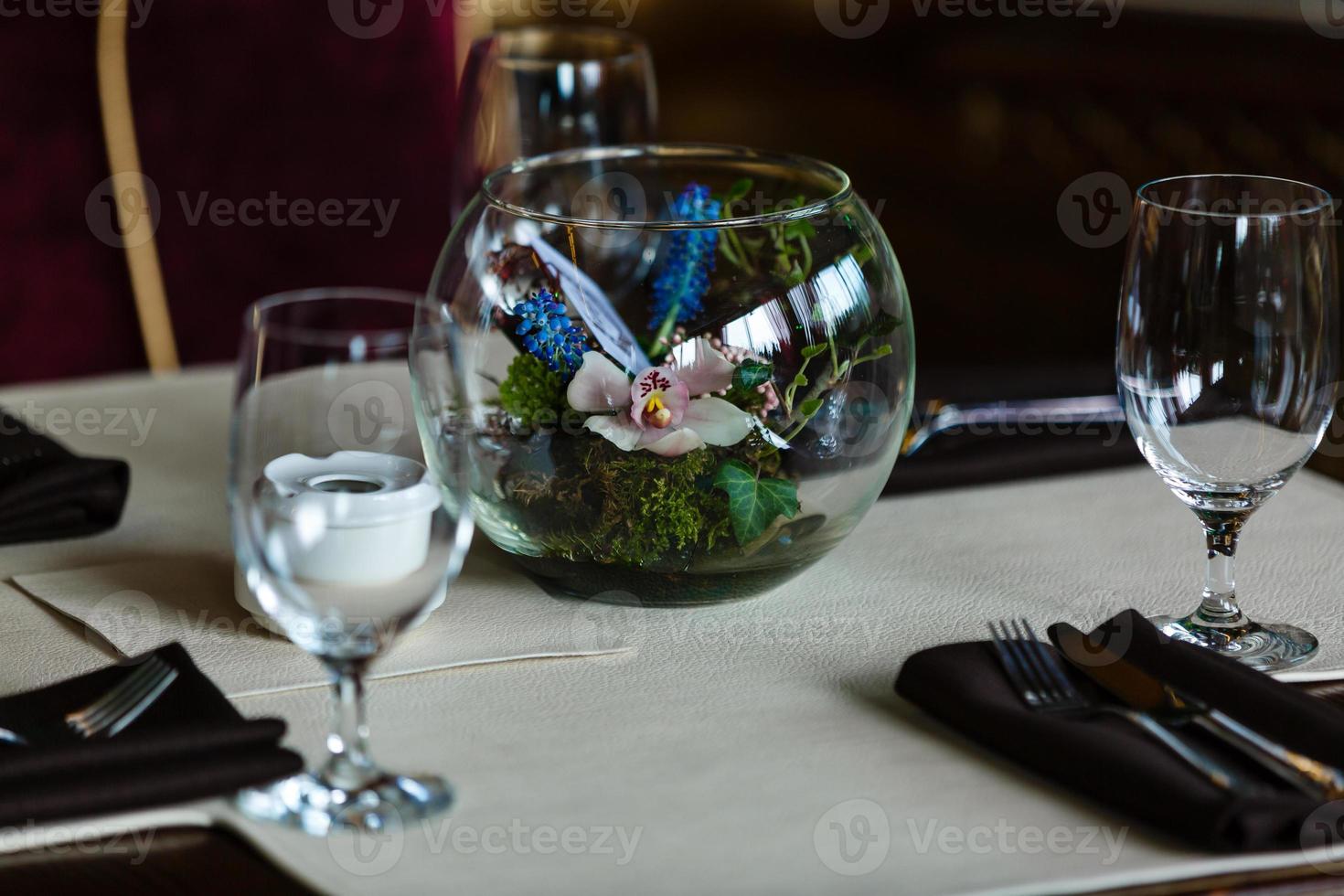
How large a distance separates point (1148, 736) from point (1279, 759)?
59 millimetres

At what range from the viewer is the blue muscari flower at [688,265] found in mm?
874

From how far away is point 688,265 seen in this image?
889 mm

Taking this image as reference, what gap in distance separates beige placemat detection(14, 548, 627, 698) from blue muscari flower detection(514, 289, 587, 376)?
160 mm

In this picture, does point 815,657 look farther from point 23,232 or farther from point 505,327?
point 23,232

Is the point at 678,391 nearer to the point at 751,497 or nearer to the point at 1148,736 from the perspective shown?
the point at 751,497

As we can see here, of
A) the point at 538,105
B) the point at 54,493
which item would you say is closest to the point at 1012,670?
the point at 54,493

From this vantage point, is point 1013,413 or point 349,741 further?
point 1013,413

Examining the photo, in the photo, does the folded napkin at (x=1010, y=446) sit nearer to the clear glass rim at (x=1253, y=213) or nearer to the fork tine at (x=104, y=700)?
the clear glass rim at (x=1253, y=213)

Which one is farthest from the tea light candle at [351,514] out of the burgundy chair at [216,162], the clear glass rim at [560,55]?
the burgundy chair at [216,162]

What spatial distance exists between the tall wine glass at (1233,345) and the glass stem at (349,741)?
470mm

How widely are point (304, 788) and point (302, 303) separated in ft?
0.74

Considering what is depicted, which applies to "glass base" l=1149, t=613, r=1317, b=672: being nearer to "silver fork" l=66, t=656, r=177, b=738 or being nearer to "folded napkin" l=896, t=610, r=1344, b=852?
"folded napkin" l=896, t=610, r=1344, b=852

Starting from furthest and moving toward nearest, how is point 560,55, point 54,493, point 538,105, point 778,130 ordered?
1. point 778,130
2. point 560,55
3. point 538,105
4. point 54,493

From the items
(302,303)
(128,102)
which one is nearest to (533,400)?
(302,303)
